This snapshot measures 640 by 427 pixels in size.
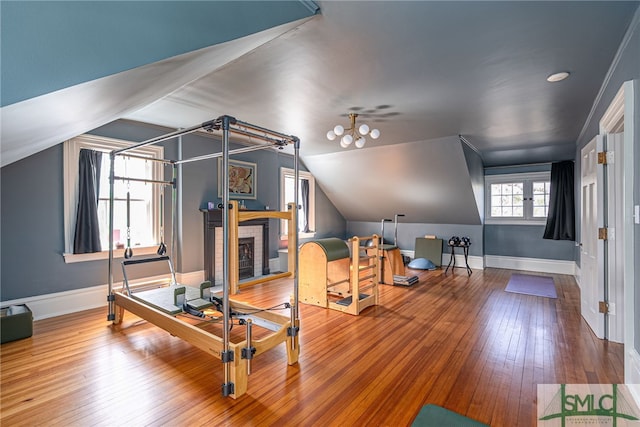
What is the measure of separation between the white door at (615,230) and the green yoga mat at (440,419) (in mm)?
2204

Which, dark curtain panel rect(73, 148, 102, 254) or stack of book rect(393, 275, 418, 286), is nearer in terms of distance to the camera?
dark curtain panel rect(73, 148, 102, 254)

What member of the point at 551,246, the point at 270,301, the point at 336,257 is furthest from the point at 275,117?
the point at 551,246

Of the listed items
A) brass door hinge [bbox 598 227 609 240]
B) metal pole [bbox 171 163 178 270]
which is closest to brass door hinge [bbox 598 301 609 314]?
brass door hinge [bbox 598 227 609 240]

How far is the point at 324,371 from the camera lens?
243 cm

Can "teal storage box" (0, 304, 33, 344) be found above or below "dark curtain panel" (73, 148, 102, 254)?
below

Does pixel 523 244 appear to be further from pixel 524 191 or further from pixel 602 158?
pixel 602 158

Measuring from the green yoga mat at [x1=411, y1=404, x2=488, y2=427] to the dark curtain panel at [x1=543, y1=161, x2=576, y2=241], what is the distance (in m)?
6.16

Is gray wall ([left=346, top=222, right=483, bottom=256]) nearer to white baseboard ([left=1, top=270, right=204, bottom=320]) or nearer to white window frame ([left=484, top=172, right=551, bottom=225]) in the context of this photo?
white window frame ([left=484, top=172, right=551, bottom=225])

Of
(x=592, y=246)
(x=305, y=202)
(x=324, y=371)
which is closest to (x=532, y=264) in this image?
(x=592, y=246)

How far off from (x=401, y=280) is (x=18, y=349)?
4966 millimetres

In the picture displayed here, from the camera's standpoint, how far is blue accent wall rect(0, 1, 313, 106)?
A: 3.65 feet

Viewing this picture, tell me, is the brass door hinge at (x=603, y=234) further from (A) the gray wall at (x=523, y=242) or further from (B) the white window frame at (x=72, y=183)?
(B) the white window frame at (x=72, y=183)

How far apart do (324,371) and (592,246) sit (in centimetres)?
317

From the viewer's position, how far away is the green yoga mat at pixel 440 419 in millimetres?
1760
